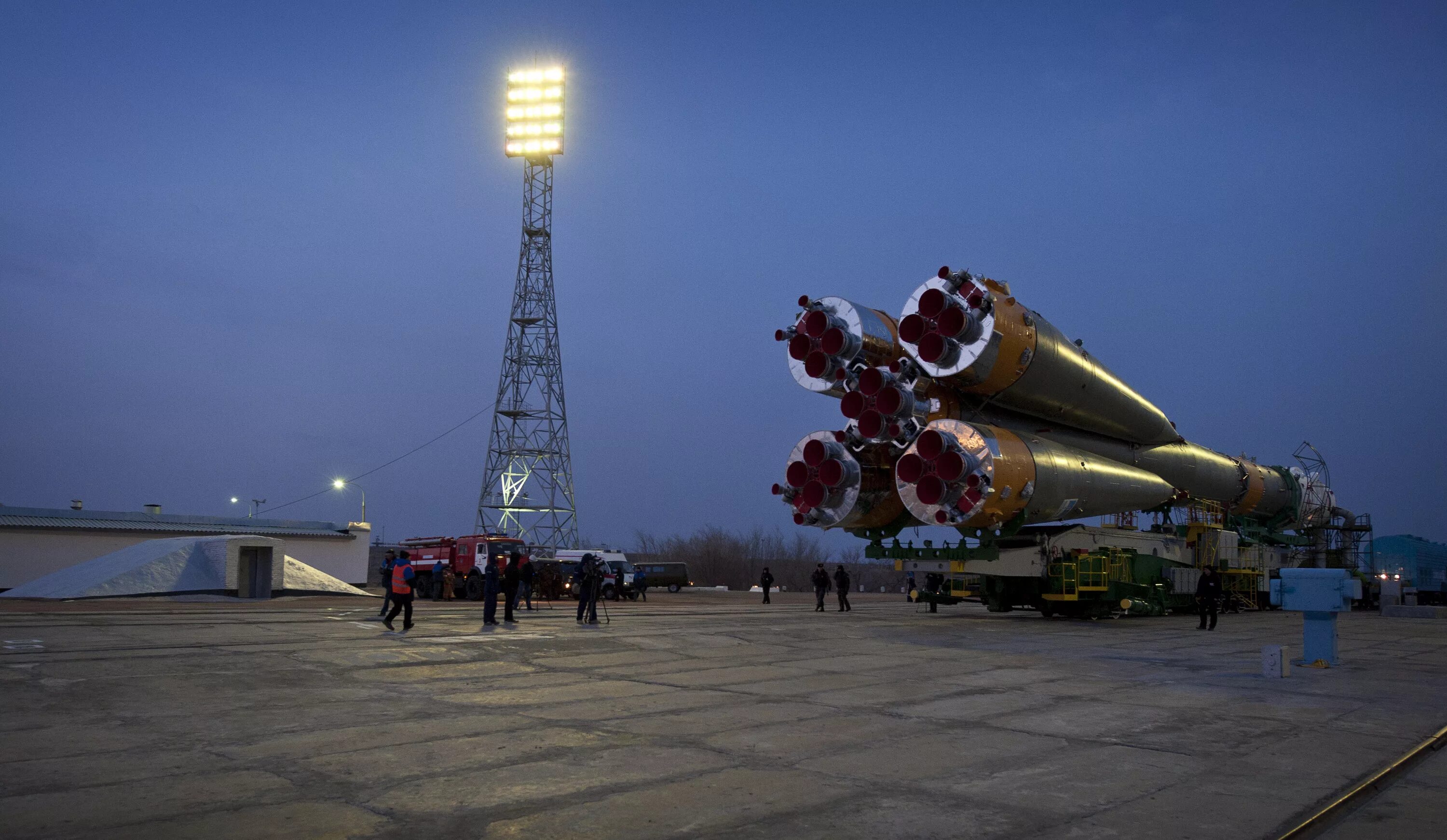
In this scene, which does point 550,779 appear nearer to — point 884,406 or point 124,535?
point 884,406

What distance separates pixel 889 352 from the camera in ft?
71.2

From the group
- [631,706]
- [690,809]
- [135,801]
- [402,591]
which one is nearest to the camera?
[135,801]

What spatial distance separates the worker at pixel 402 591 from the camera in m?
15.5

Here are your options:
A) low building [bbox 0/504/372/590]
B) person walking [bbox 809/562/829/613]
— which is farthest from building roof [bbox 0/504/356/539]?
person walking [bbox 809/562/829/613]

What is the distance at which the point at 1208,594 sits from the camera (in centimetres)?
2114

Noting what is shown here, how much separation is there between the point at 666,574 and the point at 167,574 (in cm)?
2451

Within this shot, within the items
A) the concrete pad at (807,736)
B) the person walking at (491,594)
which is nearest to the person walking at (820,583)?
the person walking at (491,594)

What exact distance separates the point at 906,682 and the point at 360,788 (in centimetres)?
722

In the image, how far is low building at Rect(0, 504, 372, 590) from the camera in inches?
1292

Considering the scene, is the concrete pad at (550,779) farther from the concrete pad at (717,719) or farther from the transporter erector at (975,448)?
the transporter erector at (975,448)

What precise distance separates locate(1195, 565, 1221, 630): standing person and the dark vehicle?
28.3 m

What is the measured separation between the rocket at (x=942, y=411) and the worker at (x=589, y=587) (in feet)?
17.7

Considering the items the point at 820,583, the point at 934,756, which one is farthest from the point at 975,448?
the point at 934,756

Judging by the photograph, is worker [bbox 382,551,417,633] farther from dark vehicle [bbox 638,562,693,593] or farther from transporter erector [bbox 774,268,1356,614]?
dark vehicle [bbox 638,562,693,593]
